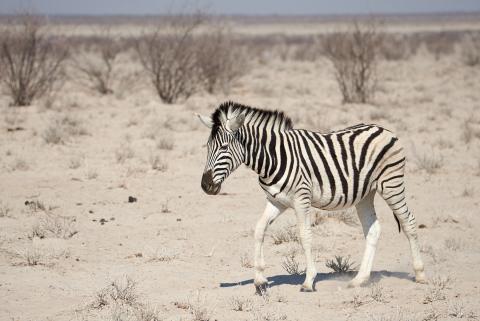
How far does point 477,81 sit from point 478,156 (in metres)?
14.2

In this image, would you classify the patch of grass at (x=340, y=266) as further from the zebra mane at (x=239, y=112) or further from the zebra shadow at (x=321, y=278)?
the zebra mane at (x=239, y=112)

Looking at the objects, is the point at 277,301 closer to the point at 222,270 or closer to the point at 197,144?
the point at 222,270

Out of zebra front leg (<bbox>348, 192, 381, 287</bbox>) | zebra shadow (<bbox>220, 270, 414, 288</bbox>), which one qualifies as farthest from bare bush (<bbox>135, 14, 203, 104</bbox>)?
zebra front leg (<bbox>348, 192, 381, 287</bbox>)

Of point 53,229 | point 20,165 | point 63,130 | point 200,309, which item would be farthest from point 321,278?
point 63,130

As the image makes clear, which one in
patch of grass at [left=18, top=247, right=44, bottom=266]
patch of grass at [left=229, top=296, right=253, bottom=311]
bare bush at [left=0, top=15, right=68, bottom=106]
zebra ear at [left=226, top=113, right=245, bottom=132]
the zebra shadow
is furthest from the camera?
bare bush at [left=0, top=15, right=68, bottom=106]

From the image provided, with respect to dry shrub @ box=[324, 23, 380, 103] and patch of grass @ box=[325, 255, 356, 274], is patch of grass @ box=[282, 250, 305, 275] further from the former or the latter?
dry shrub @ box=[324, 23, 380, 103]

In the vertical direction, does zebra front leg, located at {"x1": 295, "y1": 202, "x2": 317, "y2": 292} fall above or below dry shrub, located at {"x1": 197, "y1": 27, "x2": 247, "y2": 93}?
below

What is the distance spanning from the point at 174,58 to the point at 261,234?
49.7 feet

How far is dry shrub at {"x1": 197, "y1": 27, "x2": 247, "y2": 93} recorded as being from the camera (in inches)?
898

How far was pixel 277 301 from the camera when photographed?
6496 millimetres

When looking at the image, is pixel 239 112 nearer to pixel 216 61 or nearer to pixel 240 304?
pixel 240 304

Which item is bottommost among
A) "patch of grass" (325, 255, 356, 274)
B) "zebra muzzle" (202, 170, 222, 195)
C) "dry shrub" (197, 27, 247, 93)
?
"patch of grass" (325, 255, 356, 274)

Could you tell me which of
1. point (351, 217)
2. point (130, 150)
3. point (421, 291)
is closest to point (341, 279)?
point (421, 291)

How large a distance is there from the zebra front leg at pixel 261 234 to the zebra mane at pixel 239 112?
2.42ft
